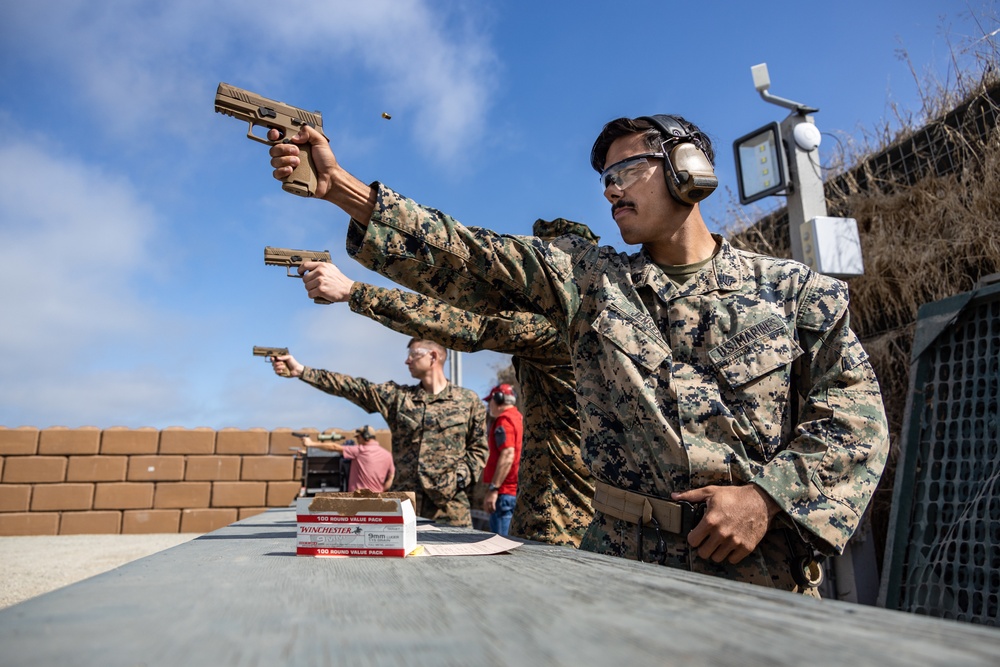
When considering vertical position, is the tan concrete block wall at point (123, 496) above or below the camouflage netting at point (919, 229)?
below

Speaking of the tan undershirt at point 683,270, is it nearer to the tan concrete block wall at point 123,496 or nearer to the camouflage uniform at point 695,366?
the camouflage uniform at point 695,366

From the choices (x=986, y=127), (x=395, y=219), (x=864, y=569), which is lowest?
(x=864, y=569)

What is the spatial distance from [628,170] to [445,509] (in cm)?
356

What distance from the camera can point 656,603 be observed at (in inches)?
28.9

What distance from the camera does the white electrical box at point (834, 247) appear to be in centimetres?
398

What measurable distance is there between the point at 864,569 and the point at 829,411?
2.53 meters

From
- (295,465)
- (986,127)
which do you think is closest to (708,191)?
(986,127)

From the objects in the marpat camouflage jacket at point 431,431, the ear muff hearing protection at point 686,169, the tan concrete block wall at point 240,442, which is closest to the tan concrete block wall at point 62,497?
the tan concrete block wall at point 240,442

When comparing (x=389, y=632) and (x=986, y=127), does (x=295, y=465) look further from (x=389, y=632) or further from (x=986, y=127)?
(x=389, y=632)

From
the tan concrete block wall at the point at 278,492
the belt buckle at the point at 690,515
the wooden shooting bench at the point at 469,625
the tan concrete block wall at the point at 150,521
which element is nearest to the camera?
the wooden shooting bench at the point at 469,625

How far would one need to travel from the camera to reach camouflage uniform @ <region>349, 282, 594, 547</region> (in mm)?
2764

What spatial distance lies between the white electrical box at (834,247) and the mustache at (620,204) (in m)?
2.38

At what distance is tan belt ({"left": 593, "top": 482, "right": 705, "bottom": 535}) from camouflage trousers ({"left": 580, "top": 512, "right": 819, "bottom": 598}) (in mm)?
31

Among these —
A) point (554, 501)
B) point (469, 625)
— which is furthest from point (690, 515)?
point (554, 501)
